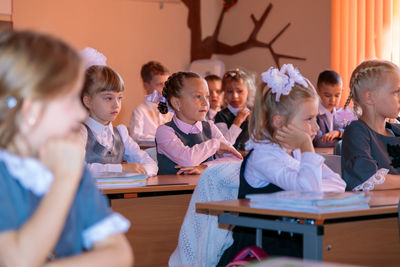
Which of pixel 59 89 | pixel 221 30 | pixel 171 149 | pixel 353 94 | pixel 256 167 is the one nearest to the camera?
pixel 59 89

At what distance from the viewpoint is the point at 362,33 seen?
632 cm

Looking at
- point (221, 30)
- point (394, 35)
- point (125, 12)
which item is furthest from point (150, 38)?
point (394, 35)

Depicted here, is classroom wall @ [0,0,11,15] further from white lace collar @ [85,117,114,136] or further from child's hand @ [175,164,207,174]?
child's hand @ [175,164,207,174]

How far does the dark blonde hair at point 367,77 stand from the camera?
9.46 ft

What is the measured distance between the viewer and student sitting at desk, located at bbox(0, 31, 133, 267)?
43.9 inches

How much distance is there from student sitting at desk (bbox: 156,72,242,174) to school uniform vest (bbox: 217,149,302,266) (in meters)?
0.98

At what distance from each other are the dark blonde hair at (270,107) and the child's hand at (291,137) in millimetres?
43

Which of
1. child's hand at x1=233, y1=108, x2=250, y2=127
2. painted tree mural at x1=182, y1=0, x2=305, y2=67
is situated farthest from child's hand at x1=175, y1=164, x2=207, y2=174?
painted tree mural at x1=182, y1=0, x2=305, y2=67

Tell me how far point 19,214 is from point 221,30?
23.9ft

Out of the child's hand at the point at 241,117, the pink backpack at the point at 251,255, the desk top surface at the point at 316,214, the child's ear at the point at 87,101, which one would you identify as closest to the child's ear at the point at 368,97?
the desk top surface at the point at 316,214

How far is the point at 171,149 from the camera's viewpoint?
370 cm

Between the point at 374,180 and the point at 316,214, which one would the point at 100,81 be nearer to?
the point at 374,180

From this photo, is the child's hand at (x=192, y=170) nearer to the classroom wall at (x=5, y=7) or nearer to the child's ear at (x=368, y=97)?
the child's ear at (x=368, y=97)

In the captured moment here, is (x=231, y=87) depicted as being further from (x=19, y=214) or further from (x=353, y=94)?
(x=19, y=214)
